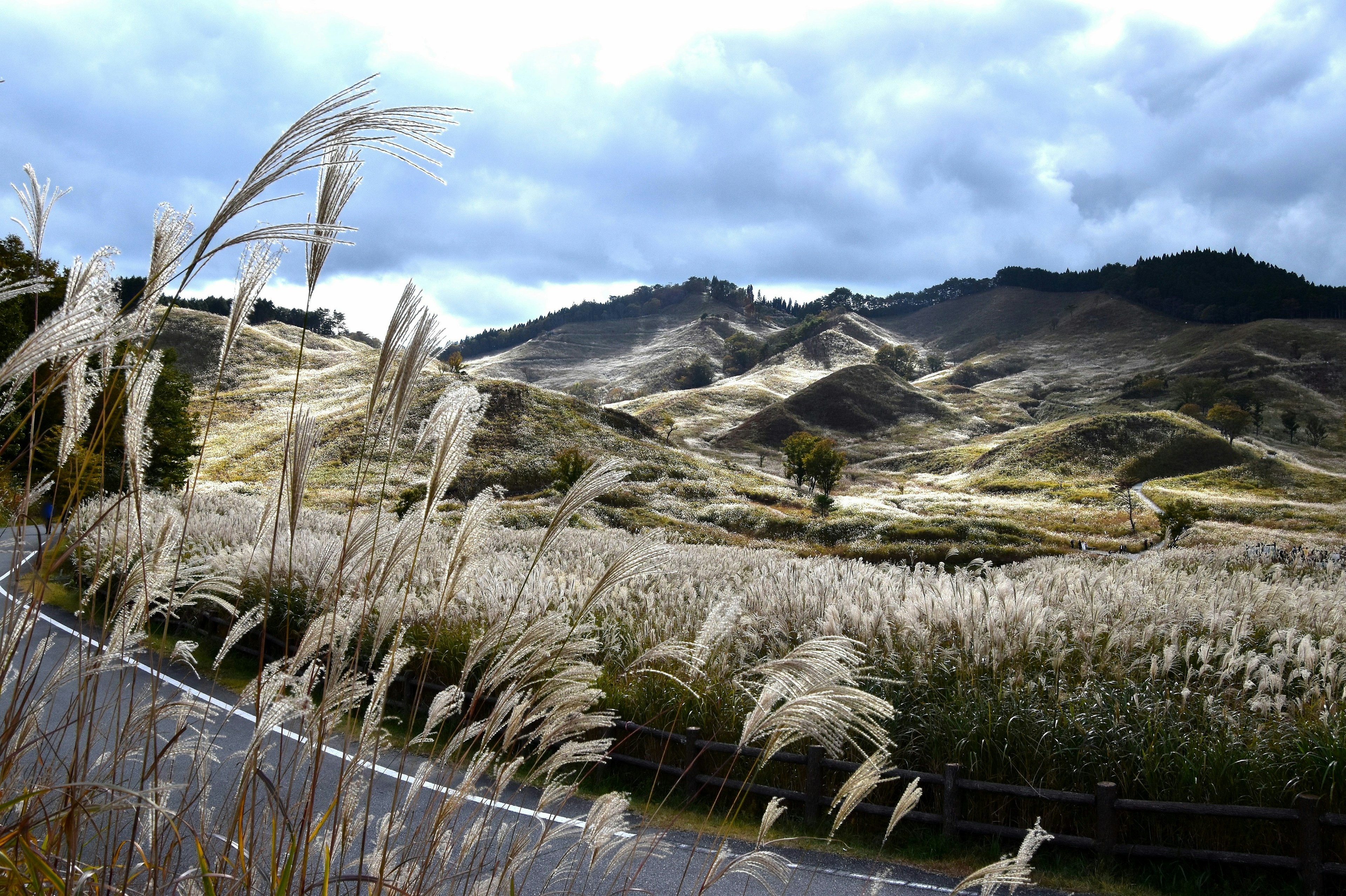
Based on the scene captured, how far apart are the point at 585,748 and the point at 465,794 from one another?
429 millimetres

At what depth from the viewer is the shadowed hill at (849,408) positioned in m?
105

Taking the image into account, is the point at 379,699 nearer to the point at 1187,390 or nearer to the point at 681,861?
the point at 681,861

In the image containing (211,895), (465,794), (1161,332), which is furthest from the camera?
(1161,332)

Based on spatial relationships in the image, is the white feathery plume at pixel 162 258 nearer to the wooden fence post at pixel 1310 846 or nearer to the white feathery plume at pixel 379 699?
the white feathery plume at pixel 379 699

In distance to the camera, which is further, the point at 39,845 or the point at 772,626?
the point at 772,626

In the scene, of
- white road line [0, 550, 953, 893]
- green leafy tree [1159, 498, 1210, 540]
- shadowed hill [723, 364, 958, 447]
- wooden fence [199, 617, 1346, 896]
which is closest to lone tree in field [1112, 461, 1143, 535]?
green leafy tree [1159, 498, 1210, 540]

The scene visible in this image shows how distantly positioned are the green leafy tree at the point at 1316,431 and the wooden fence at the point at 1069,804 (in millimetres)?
97732

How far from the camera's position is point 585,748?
7.76ft

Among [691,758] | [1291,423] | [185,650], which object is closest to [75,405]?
[185,650]

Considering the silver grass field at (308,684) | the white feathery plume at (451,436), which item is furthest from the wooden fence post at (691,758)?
the white feathery plume at (451,436)

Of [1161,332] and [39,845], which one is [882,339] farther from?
[39,845]

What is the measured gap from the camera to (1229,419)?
252ft

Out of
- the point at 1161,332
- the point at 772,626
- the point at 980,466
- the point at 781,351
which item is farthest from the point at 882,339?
the point at 772,626

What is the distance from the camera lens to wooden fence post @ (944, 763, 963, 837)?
5.49 metres
